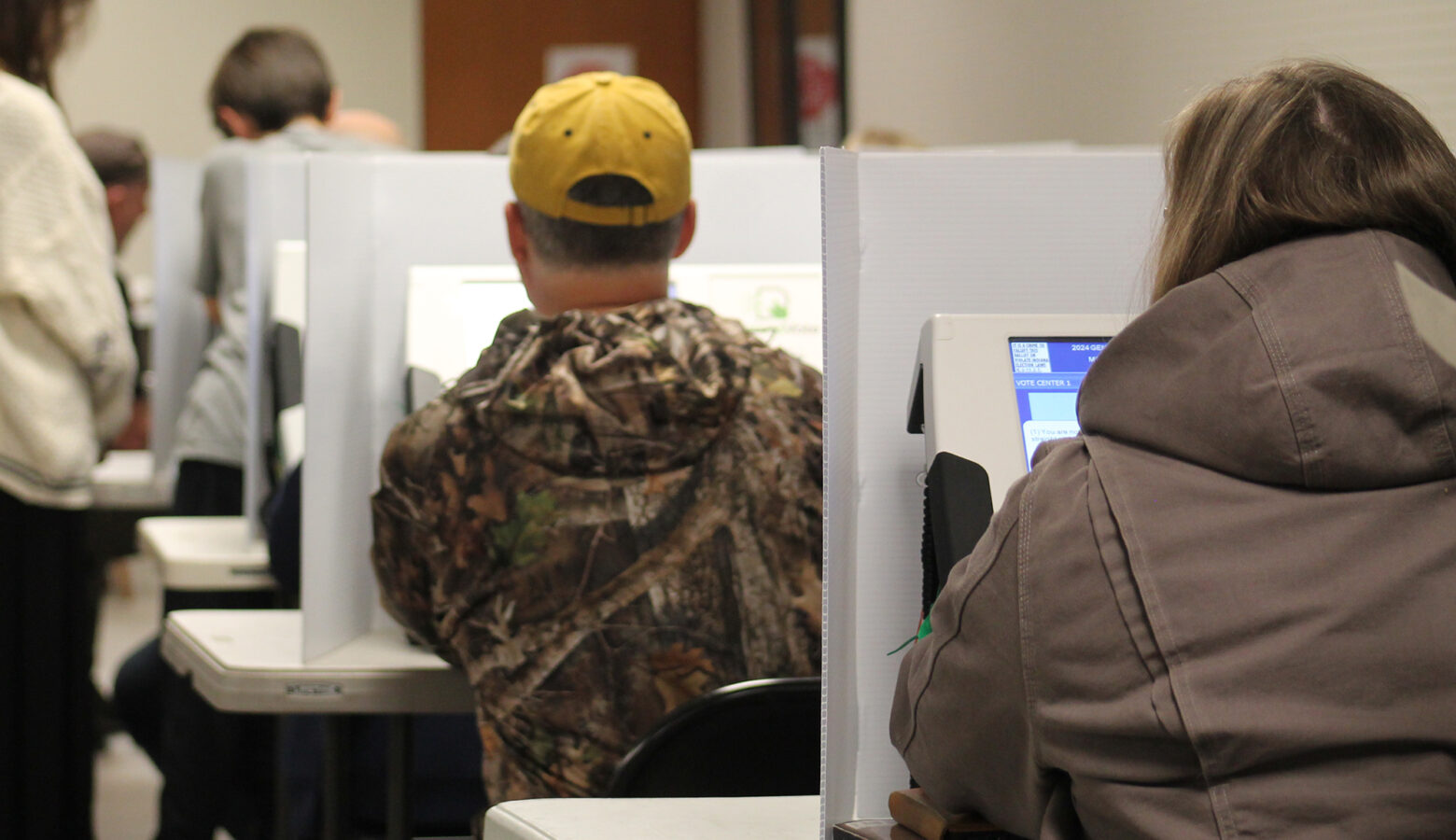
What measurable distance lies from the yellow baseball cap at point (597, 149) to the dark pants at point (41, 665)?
1.16 meters

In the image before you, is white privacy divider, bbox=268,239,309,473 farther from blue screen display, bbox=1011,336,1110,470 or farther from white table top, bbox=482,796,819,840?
blue screen display, bbox=1011,336,1110,470

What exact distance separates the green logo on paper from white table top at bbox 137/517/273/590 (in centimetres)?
84

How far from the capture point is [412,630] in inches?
60.6

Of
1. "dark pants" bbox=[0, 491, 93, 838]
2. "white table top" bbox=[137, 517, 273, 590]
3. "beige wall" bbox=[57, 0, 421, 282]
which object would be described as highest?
"beige wall" bbox=[57, 0, 421, 282]

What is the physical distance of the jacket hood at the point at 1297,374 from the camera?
2.46 feet

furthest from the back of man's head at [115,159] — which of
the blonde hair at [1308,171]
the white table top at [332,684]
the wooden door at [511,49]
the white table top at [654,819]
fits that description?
the wooden door at [511,49]

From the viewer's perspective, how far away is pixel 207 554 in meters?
2.26

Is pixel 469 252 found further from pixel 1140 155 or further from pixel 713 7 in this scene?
pixel 713 7

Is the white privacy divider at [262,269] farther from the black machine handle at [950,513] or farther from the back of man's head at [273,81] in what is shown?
the black machine handle at [950,513]

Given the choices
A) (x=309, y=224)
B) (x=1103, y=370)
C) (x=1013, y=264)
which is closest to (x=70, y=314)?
(x=309, y=224)

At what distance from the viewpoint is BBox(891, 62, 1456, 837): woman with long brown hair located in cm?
74

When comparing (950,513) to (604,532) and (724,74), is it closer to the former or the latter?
(604,532)

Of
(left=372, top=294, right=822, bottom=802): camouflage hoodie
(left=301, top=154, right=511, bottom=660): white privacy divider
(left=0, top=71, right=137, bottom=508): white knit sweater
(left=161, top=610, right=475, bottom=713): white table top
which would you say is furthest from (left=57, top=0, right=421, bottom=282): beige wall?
(left=372, top=294, right=822, bottom=802): camouflage hoodie

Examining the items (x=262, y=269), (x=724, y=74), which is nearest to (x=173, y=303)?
(x=262, y=269)
